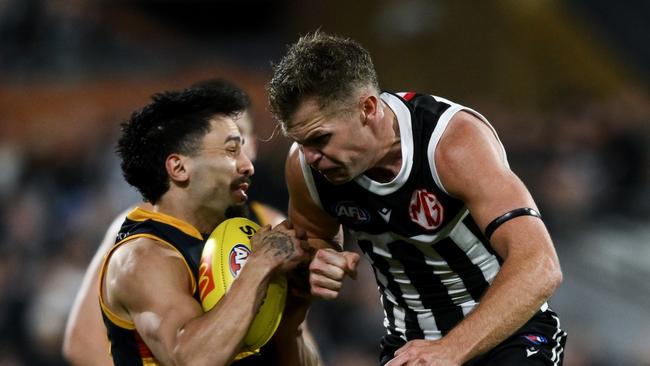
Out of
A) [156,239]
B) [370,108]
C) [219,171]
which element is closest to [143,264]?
[156,239]

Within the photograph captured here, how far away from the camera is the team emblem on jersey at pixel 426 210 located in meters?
3.56

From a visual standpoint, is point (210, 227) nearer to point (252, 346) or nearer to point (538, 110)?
point (252, 346)

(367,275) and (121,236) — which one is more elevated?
(121,236)

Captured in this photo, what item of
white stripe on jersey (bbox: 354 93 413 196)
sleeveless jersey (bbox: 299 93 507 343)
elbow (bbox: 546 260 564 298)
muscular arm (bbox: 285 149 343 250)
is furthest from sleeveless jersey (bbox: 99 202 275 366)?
elbow (bbox: 546 260 564 298)

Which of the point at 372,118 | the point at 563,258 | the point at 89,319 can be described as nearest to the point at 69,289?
the point at 89,319

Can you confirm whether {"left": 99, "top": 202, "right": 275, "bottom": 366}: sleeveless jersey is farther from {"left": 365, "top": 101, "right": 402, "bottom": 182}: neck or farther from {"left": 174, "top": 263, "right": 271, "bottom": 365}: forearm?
{"left": 365, "top": 101, "right": 402, "bottom": 182}: neck

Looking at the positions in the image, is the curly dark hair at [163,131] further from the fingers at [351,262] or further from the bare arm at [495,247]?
the bare arm at [495,247]

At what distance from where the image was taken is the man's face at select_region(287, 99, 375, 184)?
340cm

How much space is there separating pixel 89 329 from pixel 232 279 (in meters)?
1.43

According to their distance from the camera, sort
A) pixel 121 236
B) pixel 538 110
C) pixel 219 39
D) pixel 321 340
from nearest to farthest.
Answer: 1. pixel 121 236
2. pixel 321 340
3. pixel 538 110
4. pixel 219 39

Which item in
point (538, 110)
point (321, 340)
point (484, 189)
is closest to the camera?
point (484, 189)

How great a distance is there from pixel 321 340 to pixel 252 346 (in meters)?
4.04

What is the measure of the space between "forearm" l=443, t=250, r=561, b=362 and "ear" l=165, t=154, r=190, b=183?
1282mm

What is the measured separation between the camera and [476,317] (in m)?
2.99
